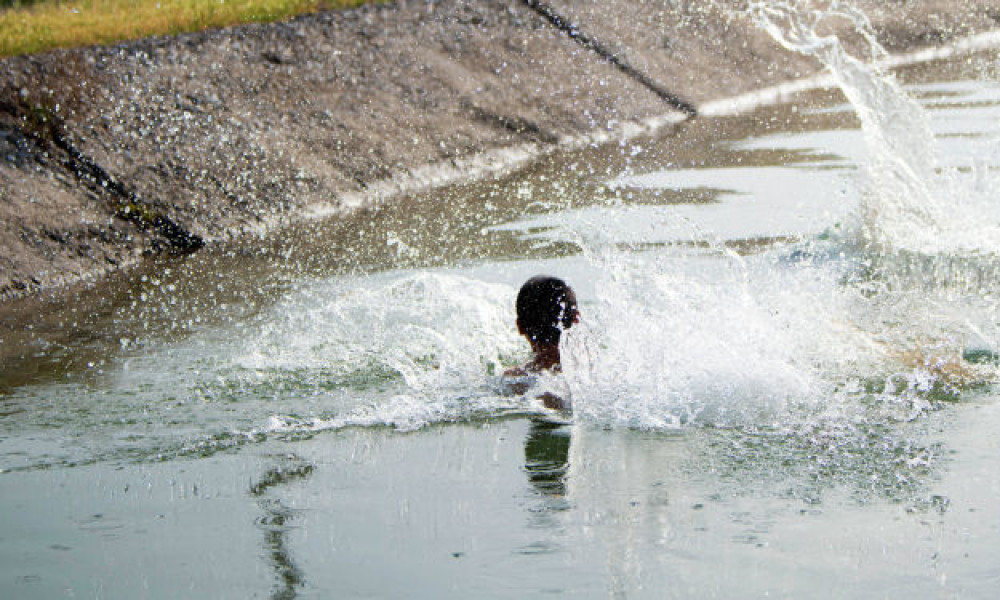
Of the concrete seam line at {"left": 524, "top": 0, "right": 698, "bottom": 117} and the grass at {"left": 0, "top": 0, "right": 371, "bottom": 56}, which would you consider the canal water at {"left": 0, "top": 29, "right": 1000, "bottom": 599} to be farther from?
the concrete seam line at {"left": 524, "top": 0, "right": 698, "bottom": 117}

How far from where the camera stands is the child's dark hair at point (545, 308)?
488 centimetres

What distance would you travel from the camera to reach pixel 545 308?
4902 mm

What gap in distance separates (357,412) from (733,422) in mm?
1281

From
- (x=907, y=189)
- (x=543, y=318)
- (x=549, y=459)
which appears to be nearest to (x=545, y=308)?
(x=543, y=318)

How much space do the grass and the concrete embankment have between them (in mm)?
227

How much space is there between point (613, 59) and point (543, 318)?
6.70 meters

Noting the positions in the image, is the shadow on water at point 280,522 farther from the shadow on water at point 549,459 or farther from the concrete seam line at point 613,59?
the concrete seam line at point 613,59

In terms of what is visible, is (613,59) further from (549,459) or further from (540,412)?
(549,459)

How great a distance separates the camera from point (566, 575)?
326cm

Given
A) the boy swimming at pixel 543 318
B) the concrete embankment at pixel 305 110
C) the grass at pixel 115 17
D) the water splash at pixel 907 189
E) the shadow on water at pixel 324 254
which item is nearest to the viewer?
the boy swimming at pixel 543 318

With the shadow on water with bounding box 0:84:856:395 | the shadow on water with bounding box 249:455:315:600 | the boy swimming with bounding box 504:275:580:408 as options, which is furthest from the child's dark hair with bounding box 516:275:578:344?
the shadow on water with bounding box 0:84:856:395

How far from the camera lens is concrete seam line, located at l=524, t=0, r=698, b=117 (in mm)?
11156

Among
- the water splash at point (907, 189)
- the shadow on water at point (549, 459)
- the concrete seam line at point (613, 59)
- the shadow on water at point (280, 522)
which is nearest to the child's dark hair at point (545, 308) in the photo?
the shadow on water at point (549, 459)

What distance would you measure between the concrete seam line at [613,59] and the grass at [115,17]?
1764 millimetres
